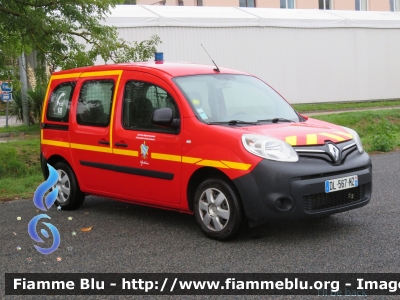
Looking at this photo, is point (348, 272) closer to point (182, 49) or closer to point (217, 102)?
point (217, 102)

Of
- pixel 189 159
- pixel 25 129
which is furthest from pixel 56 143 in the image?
pixel 25 129

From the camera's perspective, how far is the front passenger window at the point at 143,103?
7.25 m

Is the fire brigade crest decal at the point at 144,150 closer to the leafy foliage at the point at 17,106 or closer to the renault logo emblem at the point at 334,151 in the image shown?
the renault logo emblem at the point at 334,151

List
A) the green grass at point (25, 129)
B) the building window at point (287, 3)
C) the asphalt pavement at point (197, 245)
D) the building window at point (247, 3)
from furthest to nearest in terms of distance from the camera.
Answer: the building window at point (287, 3) < the building window at point (247, 3) < the green grass at point (25, 129) < the asphalt pavement at point (197, 245)

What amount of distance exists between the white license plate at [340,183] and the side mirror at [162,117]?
5.49 feet

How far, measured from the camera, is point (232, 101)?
23.8ft

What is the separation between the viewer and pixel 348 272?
5332 mm

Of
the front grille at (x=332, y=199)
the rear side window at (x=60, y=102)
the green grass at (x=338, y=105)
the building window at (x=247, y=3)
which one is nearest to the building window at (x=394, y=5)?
the building window at (x=247, y=3)

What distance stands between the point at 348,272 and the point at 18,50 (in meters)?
10.8

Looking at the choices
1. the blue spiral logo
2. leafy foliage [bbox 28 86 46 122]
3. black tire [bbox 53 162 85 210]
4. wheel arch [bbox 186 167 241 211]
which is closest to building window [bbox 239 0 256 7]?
leafy foliage [bbox 28 86 46 122]

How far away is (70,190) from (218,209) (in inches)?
102

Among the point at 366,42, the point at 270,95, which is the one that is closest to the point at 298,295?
the point at 270,95

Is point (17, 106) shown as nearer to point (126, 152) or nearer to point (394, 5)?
point (126, 152)

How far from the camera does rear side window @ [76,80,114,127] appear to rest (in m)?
7.92
